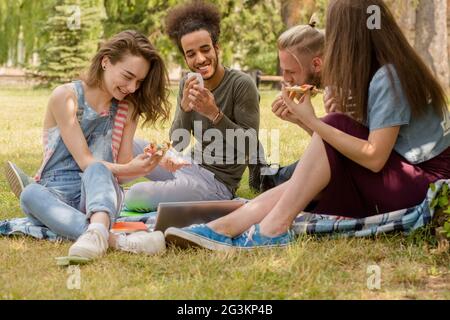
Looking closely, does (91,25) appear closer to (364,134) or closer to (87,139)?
(87,139)

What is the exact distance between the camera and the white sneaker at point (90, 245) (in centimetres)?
283

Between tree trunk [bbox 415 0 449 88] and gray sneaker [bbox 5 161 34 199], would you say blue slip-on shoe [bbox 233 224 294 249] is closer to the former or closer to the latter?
gray sneaker [bbox 5 161 34 199]

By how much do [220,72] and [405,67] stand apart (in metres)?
1.30

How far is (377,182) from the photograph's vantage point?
2951 mm

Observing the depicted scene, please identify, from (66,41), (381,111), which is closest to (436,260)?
(381,111)

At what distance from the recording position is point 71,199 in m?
3.45

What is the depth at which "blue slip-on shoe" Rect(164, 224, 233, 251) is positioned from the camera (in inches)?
116

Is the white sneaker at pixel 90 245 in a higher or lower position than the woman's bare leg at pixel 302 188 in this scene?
lower

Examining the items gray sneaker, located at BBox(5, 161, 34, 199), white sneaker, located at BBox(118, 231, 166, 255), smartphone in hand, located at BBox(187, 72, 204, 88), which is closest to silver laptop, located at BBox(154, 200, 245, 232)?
white sneaker, located at BBox(118, 231, 166, 255)

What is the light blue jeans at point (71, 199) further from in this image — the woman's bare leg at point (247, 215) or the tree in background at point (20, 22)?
the tree in background at point (20, 22)

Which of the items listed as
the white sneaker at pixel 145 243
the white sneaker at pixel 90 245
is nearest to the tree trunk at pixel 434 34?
the white sneaker at pixel 145 243

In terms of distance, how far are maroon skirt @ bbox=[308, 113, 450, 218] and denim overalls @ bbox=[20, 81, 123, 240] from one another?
3.03 feet

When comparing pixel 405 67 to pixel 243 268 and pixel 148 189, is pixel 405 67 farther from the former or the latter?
pixel 148 189

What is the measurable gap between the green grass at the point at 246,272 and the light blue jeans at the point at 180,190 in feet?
3.04
